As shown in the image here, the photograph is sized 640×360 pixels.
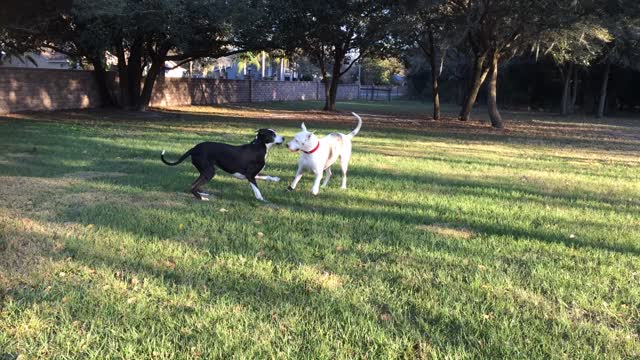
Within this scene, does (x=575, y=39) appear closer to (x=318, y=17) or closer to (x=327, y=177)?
(x=318, y=17)

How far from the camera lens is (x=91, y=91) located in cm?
2419

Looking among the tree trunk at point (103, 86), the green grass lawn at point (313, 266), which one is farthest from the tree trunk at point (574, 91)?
the green grass lawn at point (313, 266)

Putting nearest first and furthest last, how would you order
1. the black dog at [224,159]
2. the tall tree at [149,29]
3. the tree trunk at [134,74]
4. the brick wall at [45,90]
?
1. the black dog at [224,159]
2. the tall tree at [149,29]
3. the brick wall at [45,90]
4. the tree trunk at [134,74]

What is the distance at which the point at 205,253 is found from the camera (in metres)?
4.61

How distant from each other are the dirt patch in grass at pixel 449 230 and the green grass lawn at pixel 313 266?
3 centimetres

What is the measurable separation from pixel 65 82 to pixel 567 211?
20943 mm

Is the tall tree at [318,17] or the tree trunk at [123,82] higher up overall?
the tall tree at [318,17]

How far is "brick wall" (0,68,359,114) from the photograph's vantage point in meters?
19.5

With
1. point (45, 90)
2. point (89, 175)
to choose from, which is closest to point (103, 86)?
point (45, 90)

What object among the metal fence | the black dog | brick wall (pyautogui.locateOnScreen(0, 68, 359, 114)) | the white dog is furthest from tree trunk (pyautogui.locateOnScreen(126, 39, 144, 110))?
the metal fence

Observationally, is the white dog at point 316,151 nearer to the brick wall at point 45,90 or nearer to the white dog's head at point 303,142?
the white dog's head at point 303,142

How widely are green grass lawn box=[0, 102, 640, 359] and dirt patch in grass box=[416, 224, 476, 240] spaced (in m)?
0.03

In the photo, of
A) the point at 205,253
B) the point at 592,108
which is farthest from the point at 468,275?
the point at 592,108

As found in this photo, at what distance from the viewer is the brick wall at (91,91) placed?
1950cm
